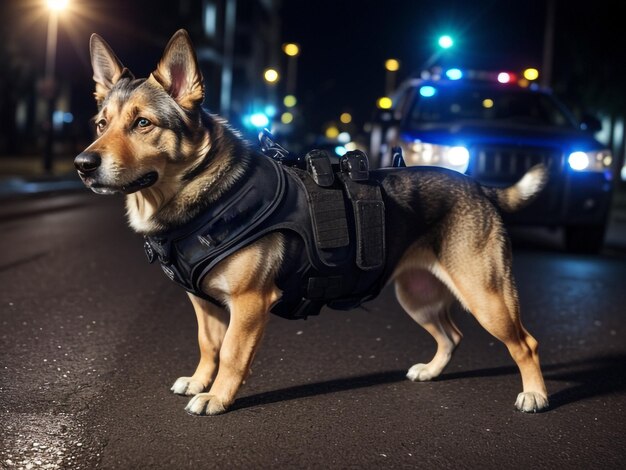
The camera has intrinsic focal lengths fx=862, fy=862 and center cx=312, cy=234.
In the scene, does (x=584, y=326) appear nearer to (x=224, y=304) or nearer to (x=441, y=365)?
(x=441, y=365)

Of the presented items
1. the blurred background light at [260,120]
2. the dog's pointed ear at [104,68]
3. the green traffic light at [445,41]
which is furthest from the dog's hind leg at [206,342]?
the green traffic light at [445,41]

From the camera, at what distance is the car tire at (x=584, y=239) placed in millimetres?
11266

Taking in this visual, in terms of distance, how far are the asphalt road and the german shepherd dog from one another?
290 mm

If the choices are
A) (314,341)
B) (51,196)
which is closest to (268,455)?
(314,341)

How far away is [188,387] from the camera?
171 inches

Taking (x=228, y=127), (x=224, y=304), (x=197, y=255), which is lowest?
(x=224, y=304)

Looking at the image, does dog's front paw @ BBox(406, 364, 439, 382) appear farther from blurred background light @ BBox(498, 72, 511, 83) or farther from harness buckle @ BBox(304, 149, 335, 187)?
blurred background light @ BBox(498, 72, 511, 83)

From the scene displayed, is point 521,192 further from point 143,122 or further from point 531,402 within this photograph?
point 143,122

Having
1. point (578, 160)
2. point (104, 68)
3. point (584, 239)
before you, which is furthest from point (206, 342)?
point (584, 239)

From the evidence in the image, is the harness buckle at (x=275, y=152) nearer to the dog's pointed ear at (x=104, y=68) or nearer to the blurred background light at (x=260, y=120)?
the dog's pointed ear at (x=104, y=68)

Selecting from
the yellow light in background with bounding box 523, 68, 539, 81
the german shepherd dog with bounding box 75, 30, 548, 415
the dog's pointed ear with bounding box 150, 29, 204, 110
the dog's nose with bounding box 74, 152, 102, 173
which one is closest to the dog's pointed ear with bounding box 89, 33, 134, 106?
the german shepherd dog with bounding box 75, 30, 548, 415

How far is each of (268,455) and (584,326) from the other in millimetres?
3849

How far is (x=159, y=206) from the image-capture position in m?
3.96

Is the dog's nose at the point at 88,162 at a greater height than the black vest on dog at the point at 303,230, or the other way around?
the dog's nose at the point at 88,162
